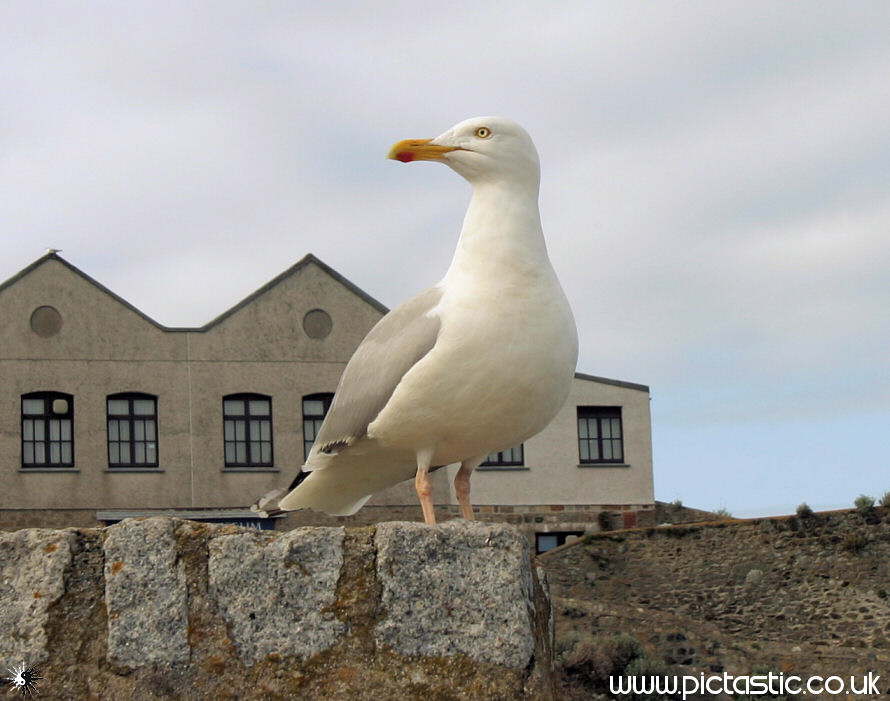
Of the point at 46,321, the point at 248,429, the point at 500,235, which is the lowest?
the point at 500,235

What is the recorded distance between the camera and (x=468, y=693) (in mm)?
5934

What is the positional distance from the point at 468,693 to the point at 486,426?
4.55 feet

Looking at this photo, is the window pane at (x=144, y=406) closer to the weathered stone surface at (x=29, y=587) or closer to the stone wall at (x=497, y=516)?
the stone wall at (x=497, y=516)

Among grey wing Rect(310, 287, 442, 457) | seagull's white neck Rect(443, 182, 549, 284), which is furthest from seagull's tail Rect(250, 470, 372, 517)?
seagull's white neck Rect(443, 182, 549, 284)

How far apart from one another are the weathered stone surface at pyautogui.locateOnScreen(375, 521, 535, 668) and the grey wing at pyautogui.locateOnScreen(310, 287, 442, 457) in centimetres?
111

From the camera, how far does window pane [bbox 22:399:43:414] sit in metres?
32.5

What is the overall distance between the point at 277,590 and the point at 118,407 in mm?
27925

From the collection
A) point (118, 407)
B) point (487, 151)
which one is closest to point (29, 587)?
point (487, 151)

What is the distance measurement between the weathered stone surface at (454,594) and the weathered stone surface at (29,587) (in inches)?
49.3

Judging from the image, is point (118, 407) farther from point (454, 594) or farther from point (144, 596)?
point (454, 594)

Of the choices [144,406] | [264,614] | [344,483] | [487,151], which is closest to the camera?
[264,614]

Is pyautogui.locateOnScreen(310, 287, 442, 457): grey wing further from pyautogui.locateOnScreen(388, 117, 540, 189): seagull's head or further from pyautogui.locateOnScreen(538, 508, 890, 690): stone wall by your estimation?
pyautogui.locateOnScreen(538, 508, 890, 690): stone wall

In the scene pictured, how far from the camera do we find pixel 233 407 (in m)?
33.8

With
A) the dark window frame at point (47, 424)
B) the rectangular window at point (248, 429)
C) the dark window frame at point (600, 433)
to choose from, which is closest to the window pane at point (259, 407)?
the rectangular window at point (248, 429)
